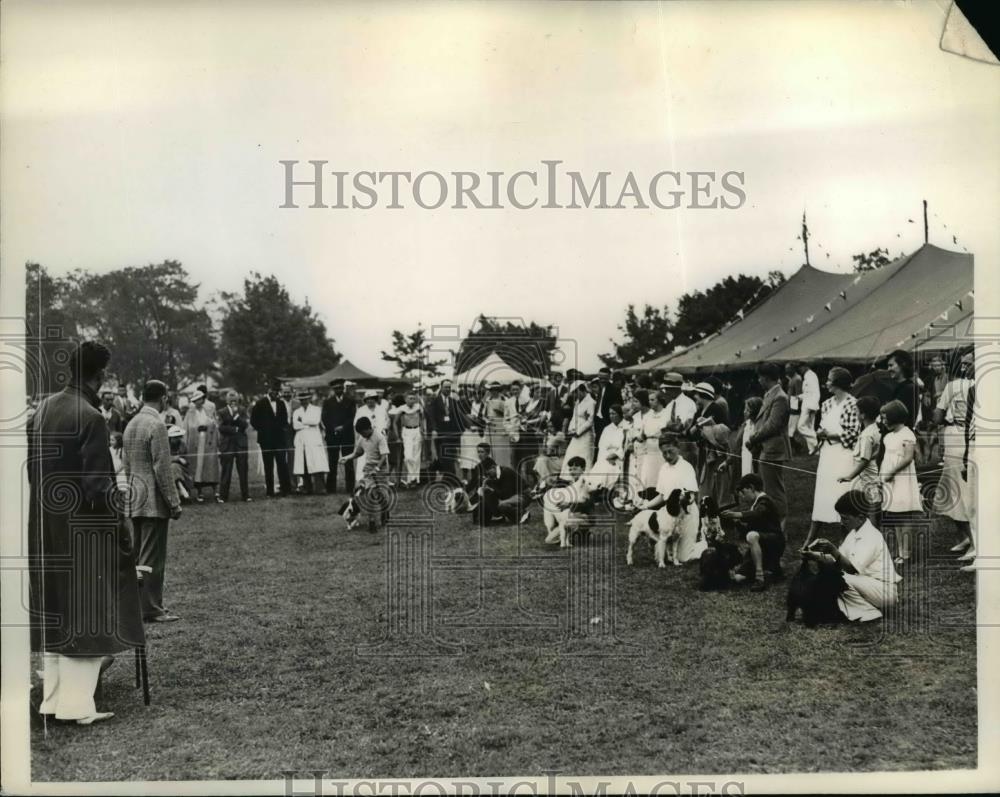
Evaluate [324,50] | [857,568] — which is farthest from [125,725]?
[857,568]

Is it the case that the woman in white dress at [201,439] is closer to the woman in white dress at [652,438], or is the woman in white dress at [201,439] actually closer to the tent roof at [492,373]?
the tent roof at [492,373]

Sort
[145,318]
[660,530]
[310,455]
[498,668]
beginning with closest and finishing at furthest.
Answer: [145,318] < [498,668] < [660,530] < [310,455]

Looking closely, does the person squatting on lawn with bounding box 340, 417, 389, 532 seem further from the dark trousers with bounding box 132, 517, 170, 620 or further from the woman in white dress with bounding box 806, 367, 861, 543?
the woman in white dress with bounding box 806, 367, 861, 543

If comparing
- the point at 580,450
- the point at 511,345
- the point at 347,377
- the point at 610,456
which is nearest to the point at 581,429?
the point at 580,450

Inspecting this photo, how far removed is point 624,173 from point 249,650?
2677 mm

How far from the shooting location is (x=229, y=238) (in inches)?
149

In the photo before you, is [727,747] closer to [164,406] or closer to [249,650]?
[249,650]

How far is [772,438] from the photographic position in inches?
157

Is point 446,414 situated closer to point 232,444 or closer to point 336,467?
point 336,467

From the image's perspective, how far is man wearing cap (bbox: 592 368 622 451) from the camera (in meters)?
3.89

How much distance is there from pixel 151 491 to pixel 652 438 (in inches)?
89.6

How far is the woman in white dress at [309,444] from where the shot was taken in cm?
391

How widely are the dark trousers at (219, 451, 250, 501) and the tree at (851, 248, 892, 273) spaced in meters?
2.87

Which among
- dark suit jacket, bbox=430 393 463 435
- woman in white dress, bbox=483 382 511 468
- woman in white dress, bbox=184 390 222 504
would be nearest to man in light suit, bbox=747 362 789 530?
woman in white dress, bbox=483 382 511 468
